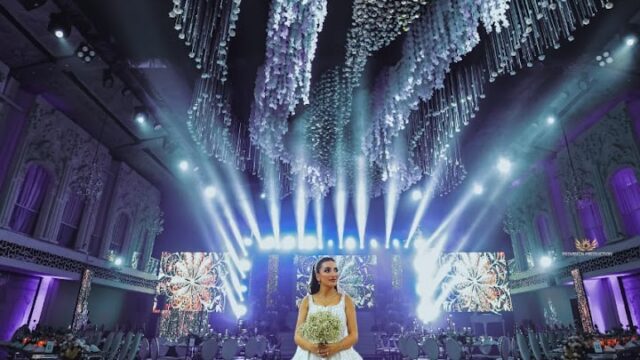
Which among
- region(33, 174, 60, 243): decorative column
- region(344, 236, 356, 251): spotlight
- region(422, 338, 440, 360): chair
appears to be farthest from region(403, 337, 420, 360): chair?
region(33, 174, 60, 243): decorative column

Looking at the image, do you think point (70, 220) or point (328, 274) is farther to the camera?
point (70, 220)

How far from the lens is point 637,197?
29.0 feet

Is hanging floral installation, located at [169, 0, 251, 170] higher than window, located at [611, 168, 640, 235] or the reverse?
higher

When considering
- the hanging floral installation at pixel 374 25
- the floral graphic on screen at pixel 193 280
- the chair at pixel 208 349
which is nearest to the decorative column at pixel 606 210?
the hanging floral installation at pixel 374 25

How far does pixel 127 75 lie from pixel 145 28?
195 cm

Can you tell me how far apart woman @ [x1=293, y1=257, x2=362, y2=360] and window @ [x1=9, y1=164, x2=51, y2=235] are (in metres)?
9.28

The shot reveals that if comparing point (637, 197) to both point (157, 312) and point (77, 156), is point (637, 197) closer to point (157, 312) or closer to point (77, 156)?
point (77, 156)

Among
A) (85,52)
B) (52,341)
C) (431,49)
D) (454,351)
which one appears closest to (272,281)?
(454,351)

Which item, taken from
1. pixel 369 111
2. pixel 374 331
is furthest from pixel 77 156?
pixel 374 331

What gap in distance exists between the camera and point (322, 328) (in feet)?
7.30

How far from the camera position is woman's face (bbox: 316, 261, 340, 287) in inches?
98.7

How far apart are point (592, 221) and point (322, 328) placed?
37.6 ft

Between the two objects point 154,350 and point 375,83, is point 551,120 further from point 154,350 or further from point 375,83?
point 154,350

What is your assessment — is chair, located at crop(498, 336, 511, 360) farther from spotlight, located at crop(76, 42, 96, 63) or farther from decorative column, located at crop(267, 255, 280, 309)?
spotlight, located at crop(76, 42, 96, 63)
